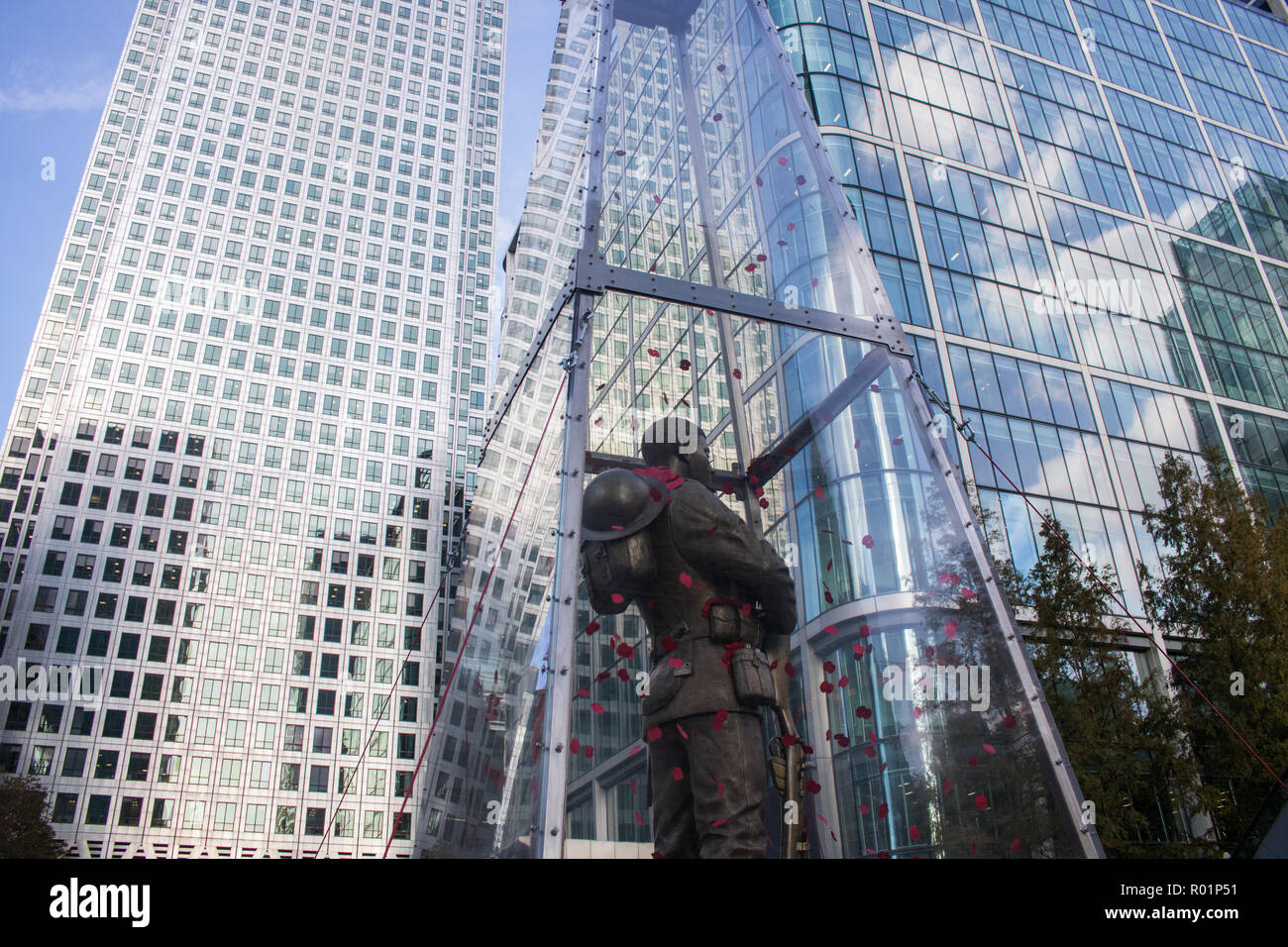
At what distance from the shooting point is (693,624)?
5.66 m

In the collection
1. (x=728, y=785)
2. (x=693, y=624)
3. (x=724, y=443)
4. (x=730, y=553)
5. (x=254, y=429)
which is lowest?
(x=728, y=785)

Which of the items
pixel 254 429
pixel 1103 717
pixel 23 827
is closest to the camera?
pixel 1103 717

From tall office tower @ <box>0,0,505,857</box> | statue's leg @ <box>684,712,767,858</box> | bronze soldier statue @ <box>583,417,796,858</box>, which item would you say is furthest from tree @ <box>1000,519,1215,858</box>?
tall office tower @ <box>0,0,505,857</box>

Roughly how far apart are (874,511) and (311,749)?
71.5m

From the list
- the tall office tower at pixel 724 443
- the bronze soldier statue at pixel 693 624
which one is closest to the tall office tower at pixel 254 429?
the tall office tower at pixel 724 443

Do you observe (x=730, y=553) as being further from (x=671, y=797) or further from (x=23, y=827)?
(x=23, y=827)

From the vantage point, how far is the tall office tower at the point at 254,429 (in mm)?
66938

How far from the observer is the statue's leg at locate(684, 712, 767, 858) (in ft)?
16.5

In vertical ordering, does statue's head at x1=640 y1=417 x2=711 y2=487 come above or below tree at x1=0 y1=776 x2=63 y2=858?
below

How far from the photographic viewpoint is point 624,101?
7812mm

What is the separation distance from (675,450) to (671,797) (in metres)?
2.22

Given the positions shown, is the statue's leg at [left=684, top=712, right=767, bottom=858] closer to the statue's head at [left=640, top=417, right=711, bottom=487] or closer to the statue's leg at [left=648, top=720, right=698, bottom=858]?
the statue's leg at [left=648, top=720, right=698, bottom=858]

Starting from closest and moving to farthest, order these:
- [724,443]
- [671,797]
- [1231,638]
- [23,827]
Answer: 1. [671,797]
2. [724,443]
3. [1231,638]
4. [23,827]

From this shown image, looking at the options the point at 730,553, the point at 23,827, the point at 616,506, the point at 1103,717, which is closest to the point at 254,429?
the point at 23,827
